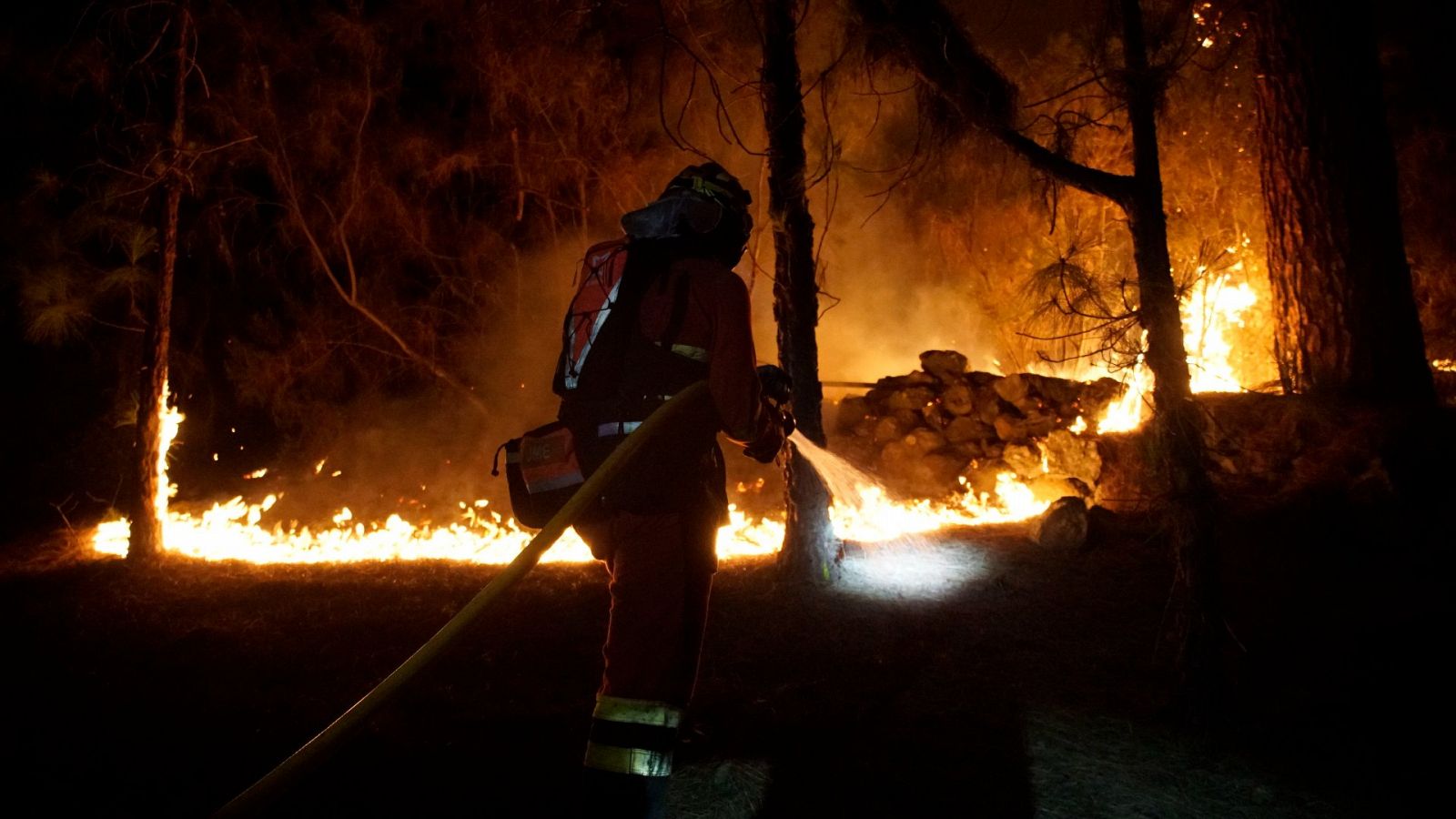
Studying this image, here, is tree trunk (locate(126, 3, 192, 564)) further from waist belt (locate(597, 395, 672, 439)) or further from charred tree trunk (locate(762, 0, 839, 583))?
waist belt (locate(597, 395, 672, 439))

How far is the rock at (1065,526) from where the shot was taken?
6.21 meters

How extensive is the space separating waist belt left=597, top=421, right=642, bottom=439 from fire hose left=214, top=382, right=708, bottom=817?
10 cm

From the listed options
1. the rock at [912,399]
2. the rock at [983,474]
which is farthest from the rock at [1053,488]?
the rock at [912,399]

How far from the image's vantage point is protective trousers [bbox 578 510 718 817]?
2510 mm

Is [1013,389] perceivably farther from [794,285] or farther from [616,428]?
[616,428]

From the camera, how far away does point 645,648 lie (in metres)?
2.63

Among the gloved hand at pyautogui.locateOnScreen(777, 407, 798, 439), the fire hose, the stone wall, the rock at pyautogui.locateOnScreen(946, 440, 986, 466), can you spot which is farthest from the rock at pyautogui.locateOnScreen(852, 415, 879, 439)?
the fire hose

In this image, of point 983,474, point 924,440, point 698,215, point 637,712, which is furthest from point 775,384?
point 924,440

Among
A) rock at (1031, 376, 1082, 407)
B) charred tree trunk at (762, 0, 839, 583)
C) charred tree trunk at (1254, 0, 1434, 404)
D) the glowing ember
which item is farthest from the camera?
rock at (1031, 376, 1082, 407)

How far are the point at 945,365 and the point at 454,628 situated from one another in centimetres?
833

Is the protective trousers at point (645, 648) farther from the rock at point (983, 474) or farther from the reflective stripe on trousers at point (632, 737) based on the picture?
the rock at point (983, 474)

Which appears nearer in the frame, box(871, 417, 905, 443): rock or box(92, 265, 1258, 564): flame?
box(92, 265, 1258, 564): flame

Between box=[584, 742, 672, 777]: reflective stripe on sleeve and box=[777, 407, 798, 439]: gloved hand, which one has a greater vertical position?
box=[777, 407, 798, 439]: gloved hand

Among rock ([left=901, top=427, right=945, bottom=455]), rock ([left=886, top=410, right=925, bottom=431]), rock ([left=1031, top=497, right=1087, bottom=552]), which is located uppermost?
rock ([left=886, top=410, right=925, bottom=431])
